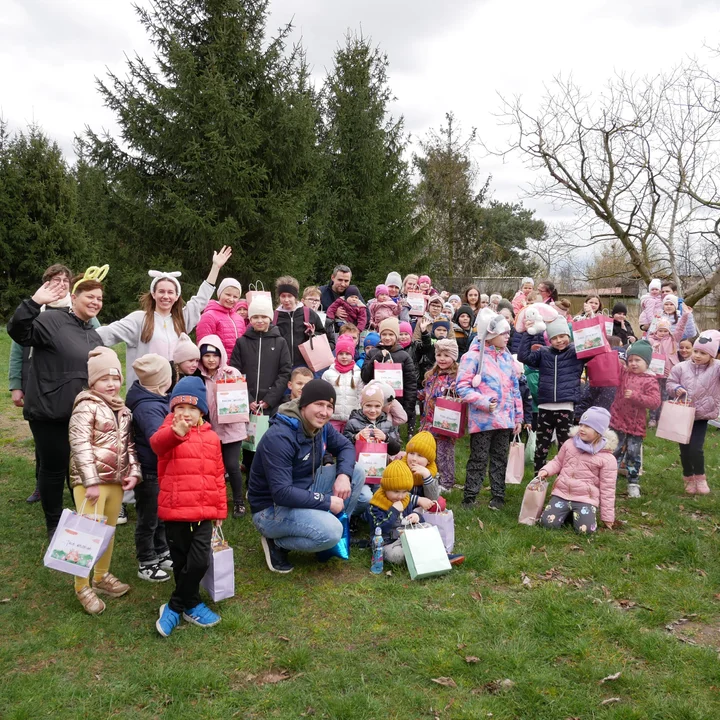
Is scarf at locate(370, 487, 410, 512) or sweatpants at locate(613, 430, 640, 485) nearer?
scarf at locate(370, 487, 410, 512)

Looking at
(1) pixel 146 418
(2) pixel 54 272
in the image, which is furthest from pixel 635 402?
(2) pixel 54 272

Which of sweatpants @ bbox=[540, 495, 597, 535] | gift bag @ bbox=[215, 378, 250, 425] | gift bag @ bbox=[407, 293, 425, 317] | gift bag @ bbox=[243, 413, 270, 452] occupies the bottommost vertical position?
sweatpants @ bbox=[540, 495, 597, 535]

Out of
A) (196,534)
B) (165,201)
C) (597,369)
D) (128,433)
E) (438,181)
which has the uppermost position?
(438,181)

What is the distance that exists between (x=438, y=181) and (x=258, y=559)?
21482 mm

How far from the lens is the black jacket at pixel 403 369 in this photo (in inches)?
260

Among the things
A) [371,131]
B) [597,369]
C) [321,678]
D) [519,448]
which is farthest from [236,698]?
[371,131]

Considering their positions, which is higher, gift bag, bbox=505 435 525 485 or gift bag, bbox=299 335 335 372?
gift bag, bbox=299 335 335 372

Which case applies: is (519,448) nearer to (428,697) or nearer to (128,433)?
(428,697)

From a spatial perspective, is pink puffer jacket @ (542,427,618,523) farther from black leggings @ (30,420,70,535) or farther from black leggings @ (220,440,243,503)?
black leggings @ (30,420,70,535)

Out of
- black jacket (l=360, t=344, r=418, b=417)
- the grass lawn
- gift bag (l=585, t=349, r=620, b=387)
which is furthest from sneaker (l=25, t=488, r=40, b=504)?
gift bag (l=585, t=349, r=620, b=387)

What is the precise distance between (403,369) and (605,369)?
90.2 inches

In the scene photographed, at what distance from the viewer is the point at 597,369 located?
6.71 m

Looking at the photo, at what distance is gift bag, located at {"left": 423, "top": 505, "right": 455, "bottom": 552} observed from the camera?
498cm

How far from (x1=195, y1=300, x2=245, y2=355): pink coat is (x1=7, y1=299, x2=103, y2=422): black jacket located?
6.27 ft
